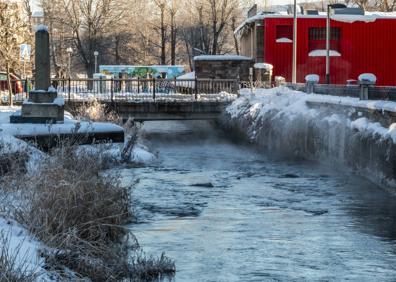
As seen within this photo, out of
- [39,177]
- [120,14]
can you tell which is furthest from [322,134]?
[120,14]

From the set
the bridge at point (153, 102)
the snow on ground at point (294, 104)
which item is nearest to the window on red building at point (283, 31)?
the bridge at point (153, 102)

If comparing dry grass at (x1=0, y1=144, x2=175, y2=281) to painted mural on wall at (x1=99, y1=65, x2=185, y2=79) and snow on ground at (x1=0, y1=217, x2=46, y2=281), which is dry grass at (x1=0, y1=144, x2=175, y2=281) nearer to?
snow on ground at (x1=0, y1=217, x2=46, y2=281)

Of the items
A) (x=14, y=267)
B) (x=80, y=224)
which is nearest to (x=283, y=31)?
(x=80, y=224)

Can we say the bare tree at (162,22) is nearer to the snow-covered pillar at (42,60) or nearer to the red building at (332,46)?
the red building at (332,46)

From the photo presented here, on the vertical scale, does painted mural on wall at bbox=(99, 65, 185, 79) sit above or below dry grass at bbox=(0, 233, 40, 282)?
above

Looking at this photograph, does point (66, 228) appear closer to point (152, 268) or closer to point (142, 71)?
point (152, 268)

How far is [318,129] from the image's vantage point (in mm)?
24969

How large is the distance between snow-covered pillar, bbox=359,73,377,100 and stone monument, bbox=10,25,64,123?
8148mm

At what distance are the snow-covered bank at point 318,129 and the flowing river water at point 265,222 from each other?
61 centimetres

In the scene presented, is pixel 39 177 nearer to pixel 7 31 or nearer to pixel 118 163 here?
pixel 118 163

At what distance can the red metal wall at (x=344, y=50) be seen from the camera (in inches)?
1860

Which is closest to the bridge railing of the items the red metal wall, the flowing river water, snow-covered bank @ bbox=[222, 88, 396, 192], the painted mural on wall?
snow-covered bank @ bbox=[222, 88, 396, 192]

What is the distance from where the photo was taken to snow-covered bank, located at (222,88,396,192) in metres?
19.0

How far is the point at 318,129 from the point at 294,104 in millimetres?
3765
